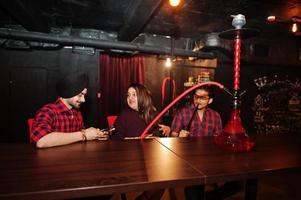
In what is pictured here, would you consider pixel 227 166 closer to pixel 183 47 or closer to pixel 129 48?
pixel 129 48

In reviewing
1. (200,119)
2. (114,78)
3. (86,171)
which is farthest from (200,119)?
(114,78)

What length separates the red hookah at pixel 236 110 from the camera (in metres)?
1.22

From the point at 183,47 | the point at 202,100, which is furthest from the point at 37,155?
the point at 183,47

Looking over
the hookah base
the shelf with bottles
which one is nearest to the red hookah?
the hookah base

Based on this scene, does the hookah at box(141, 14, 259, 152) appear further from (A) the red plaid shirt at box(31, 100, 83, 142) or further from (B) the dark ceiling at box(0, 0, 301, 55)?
(B) the dark ceiling at box(0, 0, 301, 55)

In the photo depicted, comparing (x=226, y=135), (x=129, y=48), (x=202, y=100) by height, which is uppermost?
(x=129, y=48)

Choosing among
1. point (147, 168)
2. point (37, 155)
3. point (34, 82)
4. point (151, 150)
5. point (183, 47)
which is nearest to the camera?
point (147, 168)

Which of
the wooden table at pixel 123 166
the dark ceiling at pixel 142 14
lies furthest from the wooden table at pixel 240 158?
the dark ceiling at pixel 142 14

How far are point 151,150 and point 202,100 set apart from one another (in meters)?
1.71

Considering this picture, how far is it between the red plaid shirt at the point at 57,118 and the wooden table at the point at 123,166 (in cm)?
42

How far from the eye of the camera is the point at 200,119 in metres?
2.90

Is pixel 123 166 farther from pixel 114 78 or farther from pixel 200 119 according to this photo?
pixel 114 78

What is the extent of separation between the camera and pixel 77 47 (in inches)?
203

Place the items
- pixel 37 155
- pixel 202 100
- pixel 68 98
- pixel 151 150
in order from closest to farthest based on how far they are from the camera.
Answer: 1. pixel 37 155
2. pixel 151 150
3. pixel 68 98
4. pixel 202 100
